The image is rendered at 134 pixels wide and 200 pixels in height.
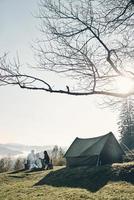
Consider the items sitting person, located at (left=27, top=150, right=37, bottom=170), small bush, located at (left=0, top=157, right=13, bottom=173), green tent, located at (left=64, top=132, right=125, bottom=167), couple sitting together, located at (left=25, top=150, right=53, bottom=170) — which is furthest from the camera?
small bush, located at (left=0, top=157, right=13, bottom=173)

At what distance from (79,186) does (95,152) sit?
13.8 meters

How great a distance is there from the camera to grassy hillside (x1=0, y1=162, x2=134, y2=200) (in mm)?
21828

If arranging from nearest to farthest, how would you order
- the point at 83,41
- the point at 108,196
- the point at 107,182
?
the point at 83,41 → the point at 108,196 → the point at 107,182

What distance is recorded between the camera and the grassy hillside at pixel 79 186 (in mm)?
21828

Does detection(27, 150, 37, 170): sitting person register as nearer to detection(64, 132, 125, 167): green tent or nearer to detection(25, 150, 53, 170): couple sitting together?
detection(25, 150, 53, 170): couple sitting together

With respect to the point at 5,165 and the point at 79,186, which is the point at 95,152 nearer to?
the point at 79,186

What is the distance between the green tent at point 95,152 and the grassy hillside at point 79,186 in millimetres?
7074

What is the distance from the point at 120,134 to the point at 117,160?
51089mm

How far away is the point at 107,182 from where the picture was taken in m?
26.7

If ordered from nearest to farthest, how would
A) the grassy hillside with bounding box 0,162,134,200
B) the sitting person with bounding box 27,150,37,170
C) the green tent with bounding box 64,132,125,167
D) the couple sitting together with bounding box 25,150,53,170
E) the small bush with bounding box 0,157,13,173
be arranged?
the grassy hillside with bounding box 0,162,134,200 < the green tent with bounding box 64,132,125,167 < the couple sitting together with bounding box 25,150,53,170 < the sitting person with bounding box 27,150,37,170 < the small bush with bounding box 0,157,13,173

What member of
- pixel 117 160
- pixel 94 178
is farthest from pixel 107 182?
pixel 117 160

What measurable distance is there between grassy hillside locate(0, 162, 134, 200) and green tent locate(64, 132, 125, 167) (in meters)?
7.07

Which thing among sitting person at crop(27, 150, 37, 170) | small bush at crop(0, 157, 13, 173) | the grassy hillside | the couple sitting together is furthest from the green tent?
small bush at crop(0, 157, 13, 173)

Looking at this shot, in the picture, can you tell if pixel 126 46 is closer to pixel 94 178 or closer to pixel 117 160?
pixel 94 178
